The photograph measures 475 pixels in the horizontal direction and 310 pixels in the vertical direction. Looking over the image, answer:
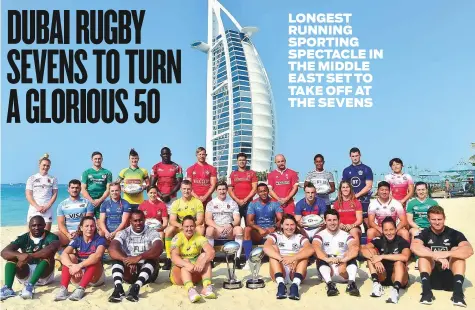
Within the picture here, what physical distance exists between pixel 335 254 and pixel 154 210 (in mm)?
2772

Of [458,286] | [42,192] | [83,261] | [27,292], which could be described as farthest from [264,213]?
[42,192]

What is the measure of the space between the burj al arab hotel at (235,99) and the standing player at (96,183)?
28.4m

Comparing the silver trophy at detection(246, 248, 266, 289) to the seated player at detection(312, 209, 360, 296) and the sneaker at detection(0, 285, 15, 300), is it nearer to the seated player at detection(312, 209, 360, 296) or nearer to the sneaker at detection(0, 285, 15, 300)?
the seated player at detection(312, 209, 360, 296)

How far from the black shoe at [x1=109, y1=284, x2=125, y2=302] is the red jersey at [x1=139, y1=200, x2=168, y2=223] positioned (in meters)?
1.68

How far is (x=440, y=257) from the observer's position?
546cm

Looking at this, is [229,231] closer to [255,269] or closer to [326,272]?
[255,269]

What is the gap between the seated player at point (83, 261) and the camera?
558 cm

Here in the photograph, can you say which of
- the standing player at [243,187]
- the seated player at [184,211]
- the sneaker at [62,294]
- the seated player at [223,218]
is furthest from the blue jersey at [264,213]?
the sneaker at [62,294]

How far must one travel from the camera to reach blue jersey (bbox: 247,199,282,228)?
703 centimetres

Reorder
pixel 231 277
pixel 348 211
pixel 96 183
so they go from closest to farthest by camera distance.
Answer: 1. pixel 231 277
2. pixel 348 211
3. pixel 96 183

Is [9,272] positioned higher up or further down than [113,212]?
further down

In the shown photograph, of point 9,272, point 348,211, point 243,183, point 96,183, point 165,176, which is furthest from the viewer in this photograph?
point 165,176

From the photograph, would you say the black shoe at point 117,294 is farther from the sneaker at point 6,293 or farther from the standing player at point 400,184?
the standing player at point 400,184

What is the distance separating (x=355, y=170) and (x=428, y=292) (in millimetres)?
2738
